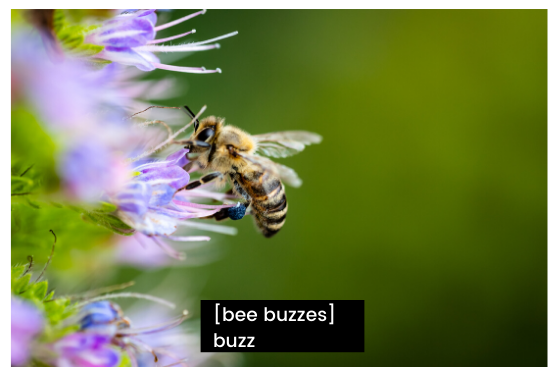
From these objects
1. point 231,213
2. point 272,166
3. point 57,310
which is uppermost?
point 272,166

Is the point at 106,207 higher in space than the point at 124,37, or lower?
lower

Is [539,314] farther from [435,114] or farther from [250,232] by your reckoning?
[250,232]

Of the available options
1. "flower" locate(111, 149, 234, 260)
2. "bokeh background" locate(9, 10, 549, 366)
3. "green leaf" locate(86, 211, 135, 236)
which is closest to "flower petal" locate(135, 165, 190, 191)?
"flower" locate(111, 149, 234, 260)

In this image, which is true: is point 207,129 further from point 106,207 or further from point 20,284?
point 20,284

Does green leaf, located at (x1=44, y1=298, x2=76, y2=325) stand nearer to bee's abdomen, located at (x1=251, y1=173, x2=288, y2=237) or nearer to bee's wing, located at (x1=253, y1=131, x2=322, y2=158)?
bee's abdomen, located at (x1=251, y1=173, x2=288, y2=237)

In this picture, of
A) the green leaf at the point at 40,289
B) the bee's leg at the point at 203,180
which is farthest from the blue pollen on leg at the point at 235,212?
the green leaf at the point at 40,289
